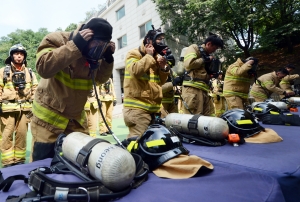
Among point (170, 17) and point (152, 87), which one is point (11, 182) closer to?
point (152, 87)

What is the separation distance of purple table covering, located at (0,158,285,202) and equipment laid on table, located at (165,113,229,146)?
0.84 metres

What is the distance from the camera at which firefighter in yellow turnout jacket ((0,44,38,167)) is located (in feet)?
12.5

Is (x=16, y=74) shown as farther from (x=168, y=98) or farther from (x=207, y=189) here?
(x=207, y=189)

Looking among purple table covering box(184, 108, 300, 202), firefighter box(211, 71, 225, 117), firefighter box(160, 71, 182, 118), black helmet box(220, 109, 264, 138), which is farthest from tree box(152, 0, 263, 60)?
purple table covering box(184, 108, 300, 202)

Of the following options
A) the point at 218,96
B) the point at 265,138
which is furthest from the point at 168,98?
the point at 218,96

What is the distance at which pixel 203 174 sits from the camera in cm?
148

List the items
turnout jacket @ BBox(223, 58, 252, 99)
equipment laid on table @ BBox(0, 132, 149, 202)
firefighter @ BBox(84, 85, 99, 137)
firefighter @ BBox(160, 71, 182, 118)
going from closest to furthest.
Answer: equipment laid on table @ BBox(0, 132, 149, 202), firefighter @ BBox(160, 71, 182, 118), turnout jacket @ BBox(223, 58, 252, 99), firefighter @ BBox(84, 85, 99, 137)

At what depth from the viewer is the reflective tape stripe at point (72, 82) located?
6.34 ft

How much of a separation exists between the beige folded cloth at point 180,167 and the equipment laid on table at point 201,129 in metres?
0.77

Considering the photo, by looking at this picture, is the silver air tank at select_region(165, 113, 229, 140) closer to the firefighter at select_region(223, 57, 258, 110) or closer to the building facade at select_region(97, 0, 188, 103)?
the firefighter at select_region(223, 57, 258, 110)

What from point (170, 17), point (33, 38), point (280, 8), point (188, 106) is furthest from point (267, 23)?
point (33, 38)

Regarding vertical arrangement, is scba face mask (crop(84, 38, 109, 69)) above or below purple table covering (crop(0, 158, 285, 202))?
above

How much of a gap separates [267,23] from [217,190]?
18.4 m

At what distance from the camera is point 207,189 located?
1205 mm
